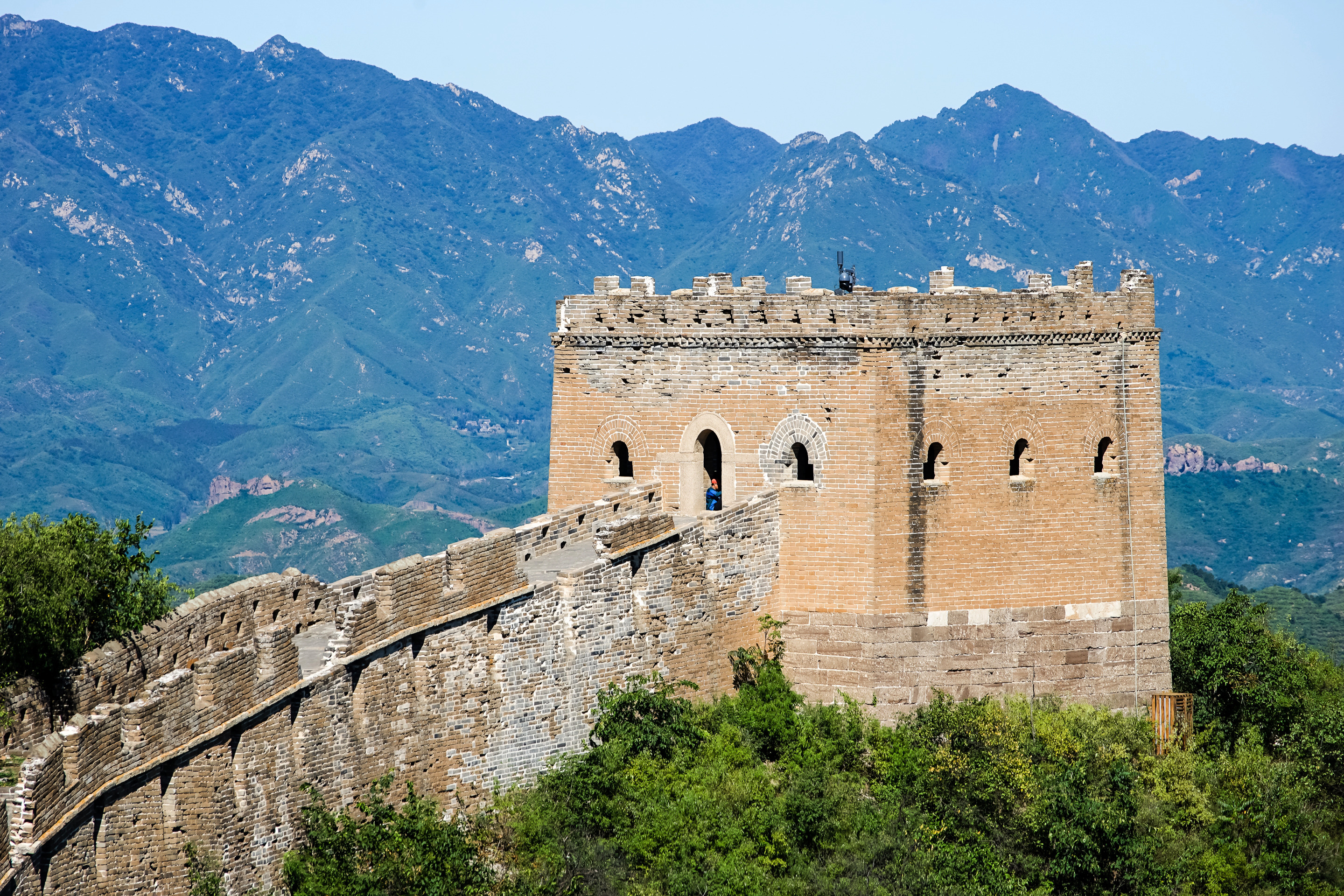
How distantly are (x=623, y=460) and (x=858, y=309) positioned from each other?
6048mm

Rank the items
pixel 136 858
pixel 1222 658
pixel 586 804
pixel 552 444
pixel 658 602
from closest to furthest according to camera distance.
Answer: pixel 136 858 < pixel 586 804 < pixel 658 602 < pixel 552 444 < pixel 1222 658

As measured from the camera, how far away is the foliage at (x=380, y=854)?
86.2 ft

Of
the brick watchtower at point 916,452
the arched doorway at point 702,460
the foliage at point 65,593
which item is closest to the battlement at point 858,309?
the brick watchtower at point 916,452

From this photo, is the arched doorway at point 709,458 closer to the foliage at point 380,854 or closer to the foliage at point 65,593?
the foliage at point 380,854

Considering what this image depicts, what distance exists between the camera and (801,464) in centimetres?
3569

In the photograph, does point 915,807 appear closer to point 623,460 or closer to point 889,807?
point 889,807

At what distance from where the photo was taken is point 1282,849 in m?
33.2

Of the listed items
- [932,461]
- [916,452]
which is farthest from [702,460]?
[932,461]

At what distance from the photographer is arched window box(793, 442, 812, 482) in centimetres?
3544

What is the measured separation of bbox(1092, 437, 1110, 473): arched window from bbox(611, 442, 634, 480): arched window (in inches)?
373

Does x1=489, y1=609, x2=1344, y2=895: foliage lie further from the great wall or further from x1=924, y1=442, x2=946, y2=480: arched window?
x1=924, y1=442, x2=946, y2=480: arched window

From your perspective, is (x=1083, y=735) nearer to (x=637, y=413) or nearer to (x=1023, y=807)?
(x=1023, y=807)

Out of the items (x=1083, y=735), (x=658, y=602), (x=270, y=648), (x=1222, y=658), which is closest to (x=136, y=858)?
(x=270, y=648)

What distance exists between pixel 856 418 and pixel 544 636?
25.7 ft
